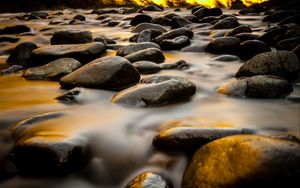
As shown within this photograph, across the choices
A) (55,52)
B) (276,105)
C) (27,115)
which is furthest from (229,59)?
(27,115)

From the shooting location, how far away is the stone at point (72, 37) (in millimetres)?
5152

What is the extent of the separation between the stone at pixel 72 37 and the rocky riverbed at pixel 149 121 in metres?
0.81

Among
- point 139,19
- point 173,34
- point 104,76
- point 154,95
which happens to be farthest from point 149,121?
point 139,19

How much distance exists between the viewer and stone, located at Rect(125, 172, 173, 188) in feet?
5.14

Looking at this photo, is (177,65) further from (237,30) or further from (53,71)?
(237,30)

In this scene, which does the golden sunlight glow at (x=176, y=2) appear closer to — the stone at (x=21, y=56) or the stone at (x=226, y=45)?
the stone at (x=226, y=45)

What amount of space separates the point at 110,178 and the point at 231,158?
0.70 meters

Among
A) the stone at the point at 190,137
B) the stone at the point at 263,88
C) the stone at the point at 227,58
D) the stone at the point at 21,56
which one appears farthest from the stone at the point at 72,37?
the stone at the point at 190,137

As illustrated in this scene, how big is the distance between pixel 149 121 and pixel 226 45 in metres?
2.74

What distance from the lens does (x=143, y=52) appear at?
4082 mm

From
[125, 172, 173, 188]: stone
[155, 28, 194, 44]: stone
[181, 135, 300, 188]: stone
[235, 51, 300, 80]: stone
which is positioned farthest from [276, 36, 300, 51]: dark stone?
[125, 172, 173, 188]: stone

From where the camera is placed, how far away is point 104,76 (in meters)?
3.08

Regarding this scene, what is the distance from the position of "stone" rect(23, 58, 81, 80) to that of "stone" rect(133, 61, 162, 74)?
2.45ft

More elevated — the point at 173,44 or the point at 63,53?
the point at 63,53
